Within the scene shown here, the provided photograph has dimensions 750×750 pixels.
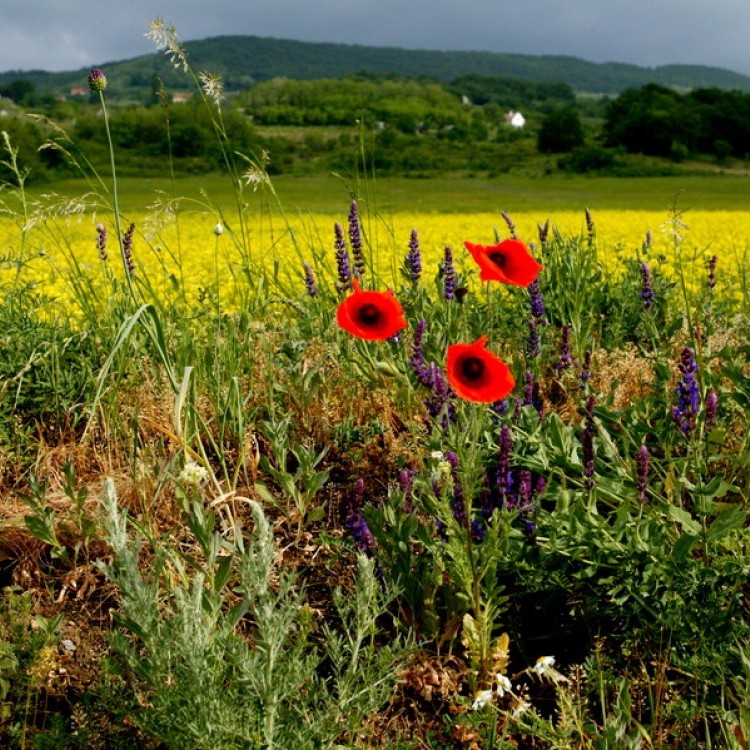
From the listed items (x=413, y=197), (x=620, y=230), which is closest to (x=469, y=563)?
(x=620, y=230)

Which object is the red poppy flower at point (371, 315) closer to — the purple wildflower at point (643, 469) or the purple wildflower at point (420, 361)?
the purple wildflower at point (420, 361)

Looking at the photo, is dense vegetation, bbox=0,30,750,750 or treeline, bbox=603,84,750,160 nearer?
dense vegetation, bbox=0,30,750,750

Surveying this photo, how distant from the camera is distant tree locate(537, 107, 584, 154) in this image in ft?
192

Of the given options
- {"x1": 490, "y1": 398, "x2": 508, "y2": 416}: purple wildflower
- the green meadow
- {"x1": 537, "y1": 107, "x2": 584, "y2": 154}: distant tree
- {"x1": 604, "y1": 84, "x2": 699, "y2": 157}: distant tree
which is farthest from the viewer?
{"x1": 537, "y1": 107, "x2": 584, "y2": 154}: distant tree

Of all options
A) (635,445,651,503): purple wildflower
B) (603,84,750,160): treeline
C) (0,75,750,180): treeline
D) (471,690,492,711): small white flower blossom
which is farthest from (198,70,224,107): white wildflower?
(603,84,750,160): treeline

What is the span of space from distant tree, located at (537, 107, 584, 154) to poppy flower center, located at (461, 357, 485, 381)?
59252 millimetres

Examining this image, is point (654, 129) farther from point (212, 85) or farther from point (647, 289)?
point (212, 85)

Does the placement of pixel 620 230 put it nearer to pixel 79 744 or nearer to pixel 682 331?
pixel 682 331

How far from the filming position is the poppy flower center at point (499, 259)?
2.22 meters

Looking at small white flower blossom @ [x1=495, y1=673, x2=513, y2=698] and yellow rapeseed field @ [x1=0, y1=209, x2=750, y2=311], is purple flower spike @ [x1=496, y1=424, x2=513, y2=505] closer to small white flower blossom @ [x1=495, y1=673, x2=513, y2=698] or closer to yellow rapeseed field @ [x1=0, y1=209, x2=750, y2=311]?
small white flower blossom @ [x1=495, y1=673, x2=513, y2=698]

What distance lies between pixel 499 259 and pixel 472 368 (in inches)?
20.3

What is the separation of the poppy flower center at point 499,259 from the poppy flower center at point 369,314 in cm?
34

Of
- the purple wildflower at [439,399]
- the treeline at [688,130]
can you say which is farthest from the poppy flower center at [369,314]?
the treeline at [688,130]

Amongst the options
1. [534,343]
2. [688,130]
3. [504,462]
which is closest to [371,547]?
[504,462]
